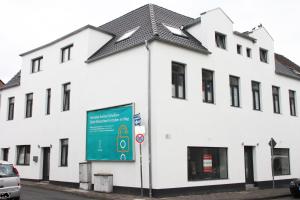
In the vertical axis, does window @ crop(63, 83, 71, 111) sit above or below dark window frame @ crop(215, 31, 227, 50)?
below

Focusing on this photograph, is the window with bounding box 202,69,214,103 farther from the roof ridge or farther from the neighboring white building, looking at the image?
the roof ridge

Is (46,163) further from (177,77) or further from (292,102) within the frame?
(292,102)

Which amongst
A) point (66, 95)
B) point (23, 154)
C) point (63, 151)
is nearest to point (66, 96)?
point (66, 95)

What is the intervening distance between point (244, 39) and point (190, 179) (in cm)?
960

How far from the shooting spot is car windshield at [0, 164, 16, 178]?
13.4 metres

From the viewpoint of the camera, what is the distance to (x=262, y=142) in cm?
2202

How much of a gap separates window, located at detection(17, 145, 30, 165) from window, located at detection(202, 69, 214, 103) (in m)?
12.6

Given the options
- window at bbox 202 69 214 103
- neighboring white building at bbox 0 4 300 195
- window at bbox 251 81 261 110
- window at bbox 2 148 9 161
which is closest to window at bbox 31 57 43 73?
neighboring white building at bbox 0 4 300 195

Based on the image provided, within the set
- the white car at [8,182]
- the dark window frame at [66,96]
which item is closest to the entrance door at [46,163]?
the dark window frame at [66,96]

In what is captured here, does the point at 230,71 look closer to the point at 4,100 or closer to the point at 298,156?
the point at 298,156

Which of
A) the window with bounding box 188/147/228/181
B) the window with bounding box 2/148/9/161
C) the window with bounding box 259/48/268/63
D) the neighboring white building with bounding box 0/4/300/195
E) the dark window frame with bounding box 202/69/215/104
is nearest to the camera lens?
the neighboring white building with bounding box 0/4/300/195

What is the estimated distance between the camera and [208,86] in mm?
19438

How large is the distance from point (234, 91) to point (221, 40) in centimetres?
298

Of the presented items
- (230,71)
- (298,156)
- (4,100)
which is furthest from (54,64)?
(298,156)
